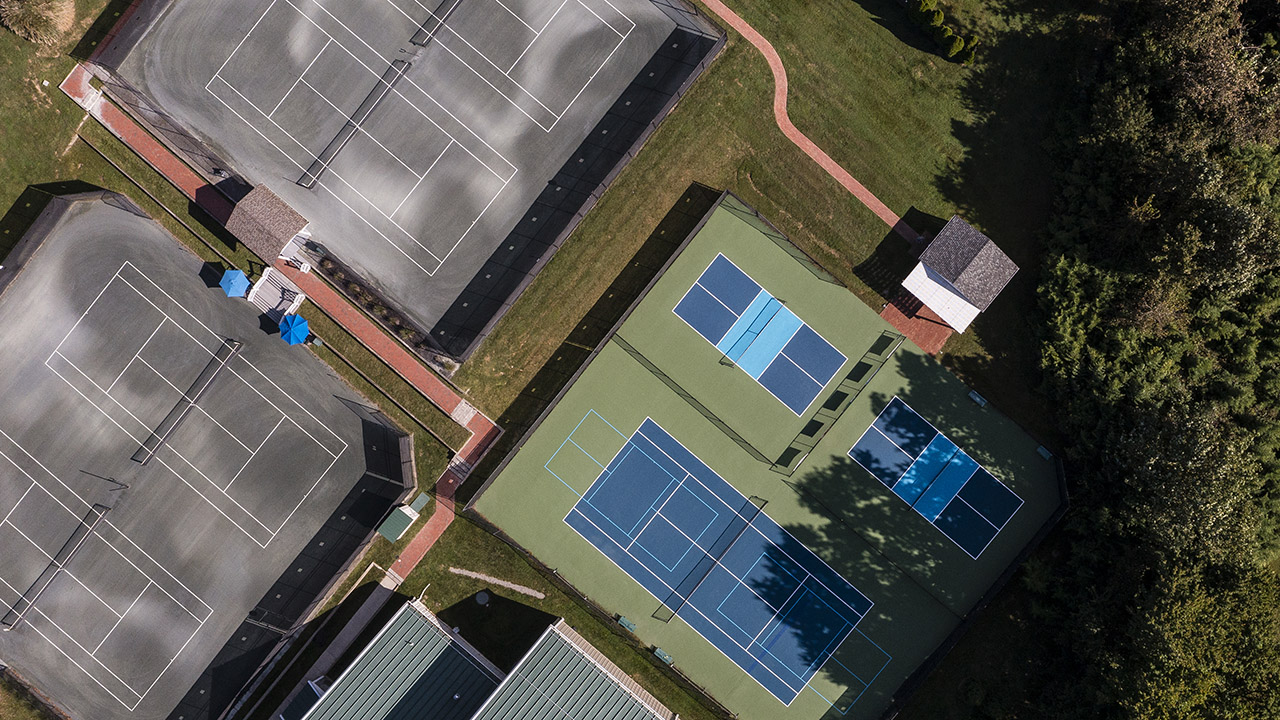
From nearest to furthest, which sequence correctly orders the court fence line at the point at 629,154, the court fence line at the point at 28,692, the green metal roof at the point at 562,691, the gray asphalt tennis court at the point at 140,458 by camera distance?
the green metal roof at the point at 562,691, the court fence line at the point at 629,154, the court fence line at the point at 28,692, the gray asphalt tennis court at the point at 140,458

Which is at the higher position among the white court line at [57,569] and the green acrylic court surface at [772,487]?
the green acrylic court surface at [772,487]

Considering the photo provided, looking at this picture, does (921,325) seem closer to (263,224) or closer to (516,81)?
(516,81)

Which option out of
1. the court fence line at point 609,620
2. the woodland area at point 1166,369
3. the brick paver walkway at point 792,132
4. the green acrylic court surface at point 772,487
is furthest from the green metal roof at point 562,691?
the brick paver walkway at point 792,132

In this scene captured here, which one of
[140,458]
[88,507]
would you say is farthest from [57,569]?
[140,458]

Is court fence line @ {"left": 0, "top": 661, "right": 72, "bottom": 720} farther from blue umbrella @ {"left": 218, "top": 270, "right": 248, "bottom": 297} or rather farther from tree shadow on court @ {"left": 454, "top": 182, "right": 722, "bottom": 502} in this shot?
tree shadow on court @ {"left": 454, "top": 182, "right": 722, "bottom": 502}

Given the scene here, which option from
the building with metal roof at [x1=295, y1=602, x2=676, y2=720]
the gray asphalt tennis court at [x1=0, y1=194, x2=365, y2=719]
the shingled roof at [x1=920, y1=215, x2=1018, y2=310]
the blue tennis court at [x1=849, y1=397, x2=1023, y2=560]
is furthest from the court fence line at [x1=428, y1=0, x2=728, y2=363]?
the blue tennis court at [x1=849, y1=397, x2=1023, y2=560]

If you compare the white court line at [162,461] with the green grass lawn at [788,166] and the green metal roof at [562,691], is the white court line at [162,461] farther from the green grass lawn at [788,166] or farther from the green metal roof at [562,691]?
the green metal roof at [562,691]

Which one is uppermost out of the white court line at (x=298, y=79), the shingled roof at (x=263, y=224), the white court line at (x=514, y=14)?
the white court line at (x=514, y=14)

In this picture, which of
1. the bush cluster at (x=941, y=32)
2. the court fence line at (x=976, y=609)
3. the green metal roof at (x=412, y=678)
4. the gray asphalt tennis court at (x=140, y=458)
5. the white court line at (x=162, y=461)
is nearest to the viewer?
the green metal roof at (x=412, y=678)
